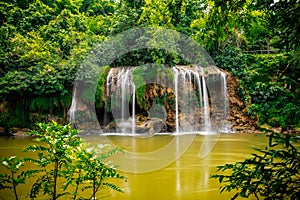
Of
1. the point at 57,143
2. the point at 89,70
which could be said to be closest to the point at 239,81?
the point at 89,70

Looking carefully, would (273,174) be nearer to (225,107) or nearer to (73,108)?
(73,108)

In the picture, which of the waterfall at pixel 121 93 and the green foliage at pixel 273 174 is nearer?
the green foliage at pixel 273 174

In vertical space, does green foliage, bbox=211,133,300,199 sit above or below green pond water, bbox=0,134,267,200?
above

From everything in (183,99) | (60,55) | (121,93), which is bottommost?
(183,99)

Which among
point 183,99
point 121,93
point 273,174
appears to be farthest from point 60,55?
point 273,174

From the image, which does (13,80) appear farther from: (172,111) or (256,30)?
(256,30)

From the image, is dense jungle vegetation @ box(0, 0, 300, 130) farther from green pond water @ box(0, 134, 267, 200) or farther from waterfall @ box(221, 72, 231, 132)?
green pond water @ box(0, 134, 267, 200)

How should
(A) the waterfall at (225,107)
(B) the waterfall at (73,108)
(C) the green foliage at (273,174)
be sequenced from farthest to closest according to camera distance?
(A) the waterfall at (225,107), (B) the waterfall at (73,108), (C) the green foliage at (273,174)

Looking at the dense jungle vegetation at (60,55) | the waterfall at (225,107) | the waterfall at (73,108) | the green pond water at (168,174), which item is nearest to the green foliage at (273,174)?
the green pond water at (168,174)

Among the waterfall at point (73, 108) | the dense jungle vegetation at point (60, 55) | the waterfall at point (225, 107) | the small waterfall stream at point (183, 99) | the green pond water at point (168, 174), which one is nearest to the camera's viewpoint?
the green pond water at point (168, 174)

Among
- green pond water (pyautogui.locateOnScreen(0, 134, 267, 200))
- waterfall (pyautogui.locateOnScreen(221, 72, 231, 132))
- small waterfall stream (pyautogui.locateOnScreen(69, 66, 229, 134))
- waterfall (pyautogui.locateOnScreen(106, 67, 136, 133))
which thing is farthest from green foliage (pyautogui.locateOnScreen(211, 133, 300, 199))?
waterfall (pyautogui.locateOnScreen(221, 72, 231, 132))

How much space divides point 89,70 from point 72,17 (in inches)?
241

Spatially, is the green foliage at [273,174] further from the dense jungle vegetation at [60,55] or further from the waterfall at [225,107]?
the waterfall at [225,107]

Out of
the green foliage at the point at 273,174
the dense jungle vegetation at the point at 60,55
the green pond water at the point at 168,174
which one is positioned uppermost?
the dense jungle vegetation at the point at 60,55
